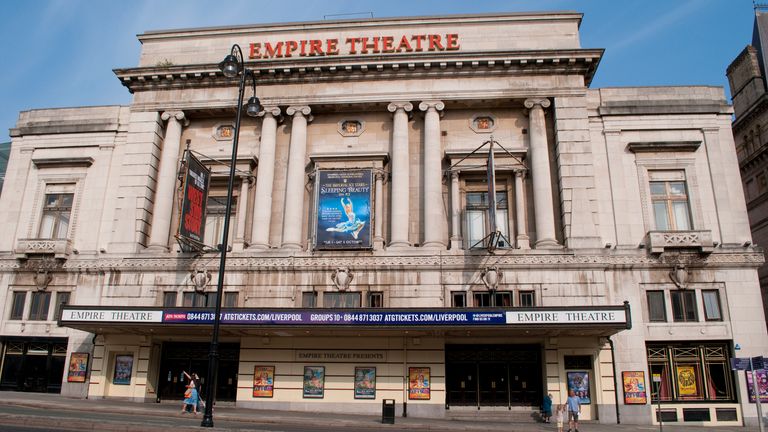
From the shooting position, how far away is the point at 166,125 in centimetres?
3256

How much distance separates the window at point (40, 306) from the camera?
3022 centimetres

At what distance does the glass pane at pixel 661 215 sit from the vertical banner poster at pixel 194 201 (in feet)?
74.7

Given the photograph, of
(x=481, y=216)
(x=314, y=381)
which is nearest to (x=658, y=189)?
(x=481, y=216)

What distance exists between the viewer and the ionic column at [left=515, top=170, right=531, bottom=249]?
2847 cm

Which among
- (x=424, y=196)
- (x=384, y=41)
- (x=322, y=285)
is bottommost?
(x=322, y=285)

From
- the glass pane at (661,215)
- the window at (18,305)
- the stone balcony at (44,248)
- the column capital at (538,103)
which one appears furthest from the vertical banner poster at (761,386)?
the window at (18,305)

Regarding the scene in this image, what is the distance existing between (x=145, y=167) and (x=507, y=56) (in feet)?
66.6

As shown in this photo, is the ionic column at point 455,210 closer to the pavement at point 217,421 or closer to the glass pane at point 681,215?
the pavement at point 217,421

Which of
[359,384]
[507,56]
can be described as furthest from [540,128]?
[359,384]

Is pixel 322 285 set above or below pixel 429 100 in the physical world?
below

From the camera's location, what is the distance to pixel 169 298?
28.7 metres

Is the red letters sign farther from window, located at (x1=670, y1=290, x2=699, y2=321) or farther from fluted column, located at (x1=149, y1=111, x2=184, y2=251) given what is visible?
window, located at (x1=670, y1=290, x2=699, y2=321)

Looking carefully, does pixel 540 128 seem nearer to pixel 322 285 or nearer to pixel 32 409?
pixel 322 285

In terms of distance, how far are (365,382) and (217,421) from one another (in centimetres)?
790
